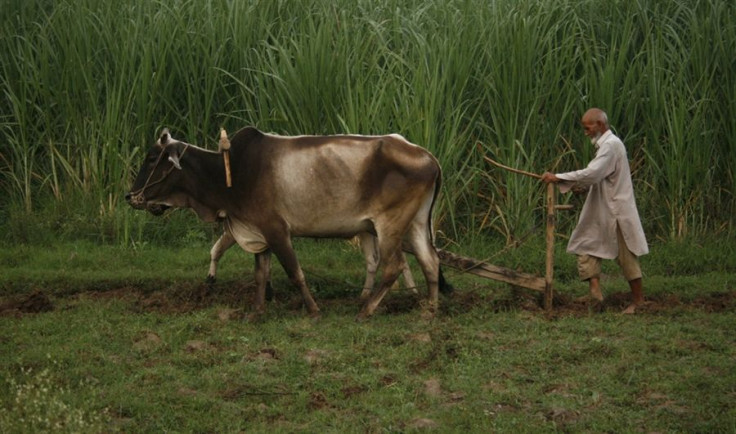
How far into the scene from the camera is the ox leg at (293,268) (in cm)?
880

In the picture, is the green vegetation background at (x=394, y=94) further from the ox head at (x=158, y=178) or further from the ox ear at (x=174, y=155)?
the ox ear at (x=174, y=155)

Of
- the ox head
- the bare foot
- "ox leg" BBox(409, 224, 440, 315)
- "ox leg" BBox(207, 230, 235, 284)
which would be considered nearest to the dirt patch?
the ox head

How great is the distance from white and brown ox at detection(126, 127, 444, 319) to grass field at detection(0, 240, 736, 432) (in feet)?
1.28

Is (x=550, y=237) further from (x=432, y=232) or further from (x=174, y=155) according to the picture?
(x=174, y=155)

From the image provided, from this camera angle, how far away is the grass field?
263 inches

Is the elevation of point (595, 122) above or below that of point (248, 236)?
above

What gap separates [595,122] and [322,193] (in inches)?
76.3

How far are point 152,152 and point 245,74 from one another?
2.76m

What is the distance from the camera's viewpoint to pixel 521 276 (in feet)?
29.3

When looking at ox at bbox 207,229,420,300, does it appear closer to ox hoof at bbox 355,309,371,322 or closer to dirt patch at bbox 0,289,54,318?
ox hoof at bbox 355,309,371,322

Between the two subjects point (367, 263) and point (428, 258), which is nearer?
point (428, 258)

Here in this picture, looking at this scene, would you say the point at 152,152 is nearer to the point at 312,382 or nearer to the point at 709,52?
the point at 312,382

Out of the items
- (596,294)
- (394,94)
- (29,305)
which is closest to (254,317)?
(29,305)

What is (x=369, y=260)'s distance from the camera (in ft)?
30.6
